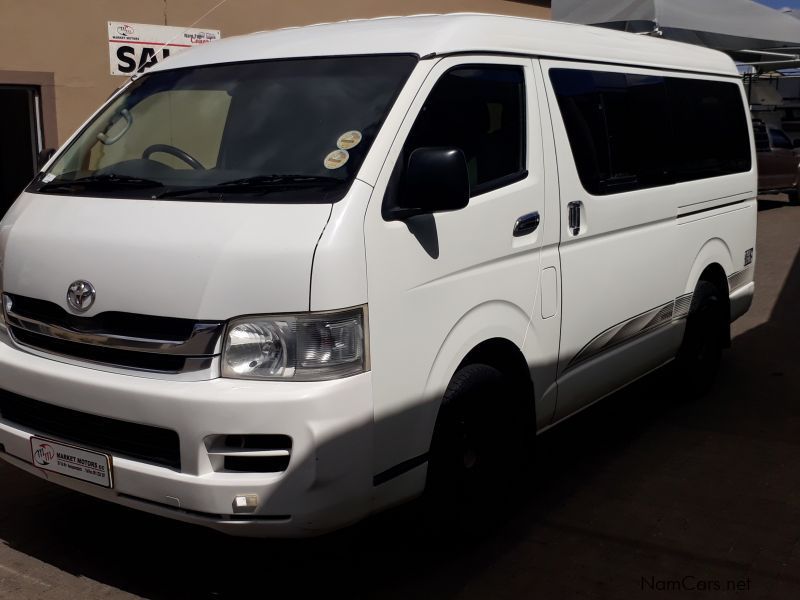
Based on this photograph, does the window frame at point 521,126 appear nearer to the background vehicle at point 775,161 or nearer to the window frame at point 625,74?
the window frame at point 625,74

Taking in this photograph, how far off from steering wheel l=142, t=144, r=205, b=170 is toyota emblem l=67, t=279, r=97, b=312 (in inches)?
26.9

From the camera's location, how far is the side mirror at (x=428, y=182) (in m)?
3.34

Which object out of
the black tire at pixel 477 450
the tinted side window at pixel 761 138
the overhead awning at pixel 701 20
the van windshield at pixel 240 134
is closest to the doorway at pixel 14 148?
the van windshield at pixel 240 134

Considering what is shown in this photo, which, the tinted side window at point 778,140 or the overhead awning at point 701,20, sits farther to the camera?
the tinted side window at point 778,140

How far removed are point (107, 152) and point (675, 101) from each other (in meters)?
3.26

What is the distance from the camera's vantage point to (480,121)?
12.8ft

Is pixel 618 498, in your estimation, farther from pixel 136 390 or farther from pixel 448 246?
pixel 136 390

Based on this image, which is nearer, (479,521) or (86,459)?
(86,459)

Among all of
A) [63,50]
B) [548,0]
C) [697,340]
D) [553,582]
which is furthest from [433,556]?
[548,0]

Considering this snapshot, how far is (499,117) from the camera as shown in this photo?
400cm

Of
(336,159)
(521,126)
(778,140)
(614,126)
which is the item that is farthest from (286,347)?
(778,140)

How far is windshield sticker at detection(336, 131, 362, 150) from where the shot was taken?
3.46 meters

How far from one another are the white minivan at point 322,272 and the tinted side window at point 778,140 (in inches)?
622

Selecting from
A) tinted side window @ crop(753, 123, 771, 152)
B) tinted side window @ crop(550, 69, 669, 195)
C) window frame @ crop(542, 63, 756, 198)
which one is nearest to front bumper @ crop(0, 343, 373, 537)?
window frame @ crop(542, 63, 756, 198)
